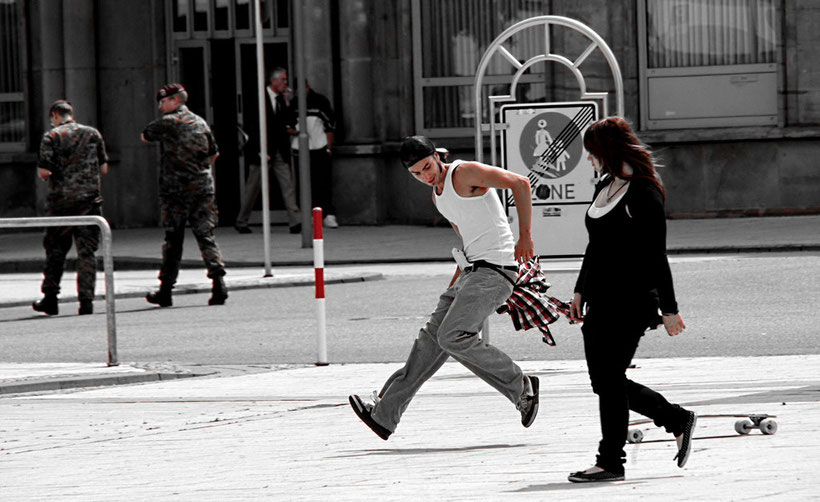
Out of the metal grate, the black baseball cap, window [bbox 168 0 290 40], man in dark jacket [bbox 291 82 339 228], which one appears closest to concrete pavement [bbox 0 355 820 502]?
the black baseball cap

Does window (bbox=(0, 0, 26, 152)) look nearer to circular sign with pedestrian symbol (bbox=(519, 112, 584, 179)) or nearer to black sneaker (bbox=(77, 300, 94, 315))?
black sneaker (bbox=(77, 300, 94, 315))

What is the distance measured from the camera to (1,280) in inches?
690

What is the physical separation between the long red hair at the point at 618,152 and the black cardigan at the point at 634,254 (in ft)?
0.14

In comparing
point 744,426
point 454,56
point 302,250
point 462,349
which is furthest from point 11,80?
point 744,426

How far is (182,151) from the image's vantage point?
13977 millimetres

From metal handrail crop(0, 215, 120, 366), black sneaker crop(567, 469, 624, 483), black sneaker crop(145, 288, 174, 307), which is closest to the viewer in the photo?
black sneaker crop(567, 469, 624, 483)

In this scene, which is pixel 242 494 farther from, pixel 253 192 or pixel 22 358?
pixel 253 192

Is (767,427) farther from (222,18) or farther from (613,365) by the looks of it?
(222,18)

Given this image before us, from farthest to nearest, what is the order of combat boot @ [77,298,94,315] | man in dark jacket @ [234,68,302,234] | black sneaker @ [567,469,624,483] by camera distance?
man in dark jacket @ [234,68,302,234] → combat boot @ [77,298,94,315] → black sneaker @ [567,469,624,483]

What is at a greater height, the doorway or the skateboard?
the doorway

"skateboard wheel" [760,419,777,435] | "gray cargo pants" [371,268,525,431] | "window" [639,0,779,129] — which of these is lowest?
"skateboard wheel" [760,419,777,435]

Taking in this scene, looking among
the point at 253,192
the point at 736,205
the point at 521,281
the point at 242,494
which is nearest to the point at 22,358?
the point at 521,281

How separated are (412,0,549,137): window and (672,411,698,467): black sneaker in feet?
55.2

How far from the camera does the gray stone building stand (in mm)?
21625
